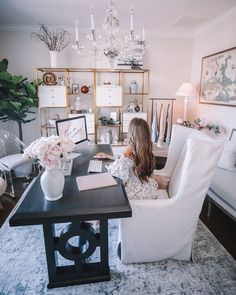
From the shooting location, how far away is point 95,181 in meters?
1.58

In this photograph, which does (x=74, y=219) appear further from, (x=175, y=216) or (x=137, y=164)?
(x=175, y=216)

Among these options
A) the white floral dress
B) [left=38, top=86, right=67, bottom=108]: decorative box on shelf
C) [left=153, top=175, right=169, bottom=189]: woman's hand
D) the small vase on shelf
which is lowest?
[left=153, top=175, right=169, bottom=189]: woman's hand

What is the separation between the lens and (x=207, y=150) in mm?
1391

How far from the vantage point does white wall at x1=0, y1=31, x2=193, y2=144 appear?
363cm

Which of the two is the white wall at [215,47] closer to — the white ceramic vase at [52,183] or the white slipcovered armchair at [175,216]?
the white slipcovered armchair at [175,216]

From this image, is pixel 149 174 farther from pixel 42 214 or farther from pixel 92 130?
pixel 92 130

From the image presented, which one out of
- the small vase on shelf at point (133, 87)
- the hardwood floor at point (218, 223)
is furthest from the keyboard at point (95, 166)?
the small vase on shelf at point (133, 87)

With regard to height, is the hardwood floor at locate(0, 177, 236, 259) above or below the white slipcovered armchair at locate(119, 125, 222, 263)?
below

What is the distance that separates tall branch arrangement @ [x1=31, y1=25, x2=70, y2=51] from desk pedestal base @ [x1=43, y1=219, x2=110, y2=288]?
308 centimetres

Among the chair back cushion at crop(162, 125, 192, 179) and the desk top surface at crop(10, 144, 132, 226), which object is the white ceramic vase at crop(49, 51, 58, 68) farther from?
the desk top surface at crop(10, 144, 132, 226)

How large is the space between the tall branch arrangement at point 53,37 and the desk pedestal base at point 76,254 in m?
3.08

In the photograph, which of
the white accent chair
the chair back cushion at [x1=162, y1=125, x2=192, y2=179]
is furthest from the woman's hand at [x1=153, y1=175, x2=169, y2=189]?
the white accent chair

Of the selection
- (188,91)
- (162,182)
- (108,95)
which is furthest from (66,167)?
(188,91)

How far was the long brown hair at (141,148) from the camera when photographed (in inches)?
61.4
